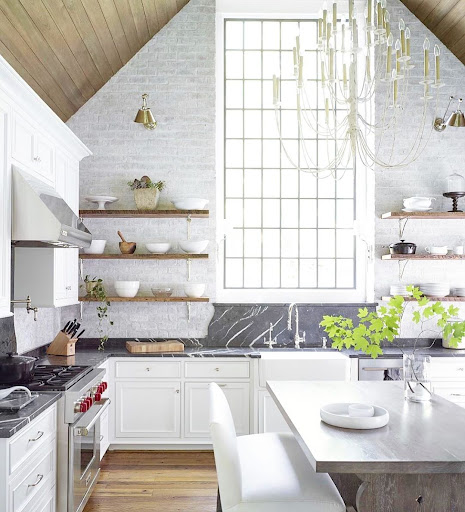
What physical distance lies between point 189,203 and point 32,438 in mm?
2779

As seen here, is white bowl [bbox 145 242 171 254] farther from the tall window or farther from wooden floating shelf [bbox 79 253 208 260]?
the tall window

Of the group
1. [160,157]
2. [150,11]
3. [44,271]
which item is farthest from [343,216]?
[44,271]

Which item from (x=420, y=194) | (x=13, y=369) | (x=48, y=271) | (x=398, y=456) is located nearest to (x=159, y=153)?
(x=48, y=271)

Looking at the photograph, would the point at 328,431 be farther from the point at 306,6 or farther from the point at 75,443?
the point at 306,6

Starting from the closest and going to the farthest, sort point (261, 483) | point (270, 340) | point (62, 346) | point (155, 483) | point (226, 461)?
point (226, 461), point (261, 483), point (155, 483), point (62, 346), point (270, 340)

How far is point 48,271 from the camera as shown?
13.3 ft

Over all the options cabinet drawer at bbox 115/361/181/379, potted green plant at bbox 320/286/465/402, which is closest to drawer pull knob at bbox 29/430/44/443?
potted green plant at bbox 320/286/465/402

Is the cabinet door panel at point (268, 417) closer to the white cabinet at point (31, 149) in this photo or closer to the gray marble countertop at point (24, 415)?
the gray marble countertop at point (24, 415)

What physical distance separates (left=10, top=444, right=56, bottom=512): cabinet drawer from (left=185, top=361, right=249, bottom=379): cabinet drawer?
1.76 metres

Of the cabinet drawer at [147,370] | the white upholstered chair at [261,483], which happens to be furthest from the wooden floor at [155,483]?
the white upholstered chair at [261,483]

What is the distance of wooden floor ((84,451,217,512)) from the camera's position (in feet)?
12.5

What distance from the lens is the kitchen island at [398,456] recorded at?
Answer: 2146 millimetres

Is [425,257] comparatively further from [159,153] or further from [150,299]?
[159,153]

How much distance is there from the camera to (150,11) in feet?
16.4
